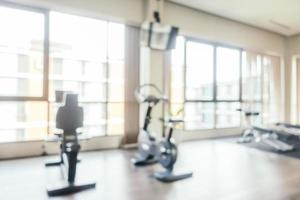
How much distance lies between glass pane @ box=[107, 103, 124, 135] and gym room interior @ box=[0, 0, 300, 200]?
2cm

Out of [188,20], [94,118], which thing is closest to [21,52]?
[94,118]

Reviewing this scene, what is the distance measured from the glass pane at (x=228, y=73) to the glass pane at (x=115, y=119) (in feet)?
9.92

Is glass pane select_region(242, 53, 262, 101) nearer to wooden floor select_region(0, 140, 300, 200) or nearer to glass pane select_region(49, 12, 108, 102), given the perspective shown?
wooden floor select_region(0, 140, 300, 200)

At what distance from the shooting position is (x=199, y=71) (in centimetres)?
666

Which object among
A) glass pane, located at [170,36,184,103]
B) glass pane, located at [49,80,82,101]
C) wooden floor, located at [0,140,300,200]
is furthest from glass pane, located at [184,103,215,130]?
glass pane, located at [49,80,82,101]

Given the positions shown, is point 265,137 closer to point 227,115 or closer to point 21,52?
point 227,115

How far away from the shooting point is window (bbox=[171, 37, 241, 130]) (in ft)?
20.8

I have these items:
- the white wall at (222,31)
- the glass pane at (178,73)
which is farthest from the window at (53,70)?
the white wall at (222,31)

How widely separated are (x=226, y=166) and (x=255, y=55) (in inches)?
194

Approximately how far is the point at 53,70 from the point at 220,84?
446 cm

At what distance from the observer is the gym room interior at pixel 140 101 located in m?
3.08

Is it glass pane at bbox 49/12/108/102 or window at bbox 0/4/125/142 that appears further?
glass pane at bbox 49/12/108/102

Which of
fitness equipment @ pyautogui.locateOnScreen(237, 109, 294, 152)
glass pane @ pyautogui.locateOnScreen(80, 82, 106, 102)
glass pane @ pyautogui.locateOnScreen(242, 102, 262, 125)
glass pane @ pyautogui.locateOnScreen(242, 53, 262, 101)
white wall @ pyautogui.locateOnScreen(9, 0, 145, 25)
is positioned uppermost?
white wall @ pyautogui.locateOnScreen(9, 0, 145, 25)

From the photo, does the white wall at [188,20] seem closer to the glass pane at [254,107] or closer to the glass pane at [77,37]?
the glass pane at [77,37]
